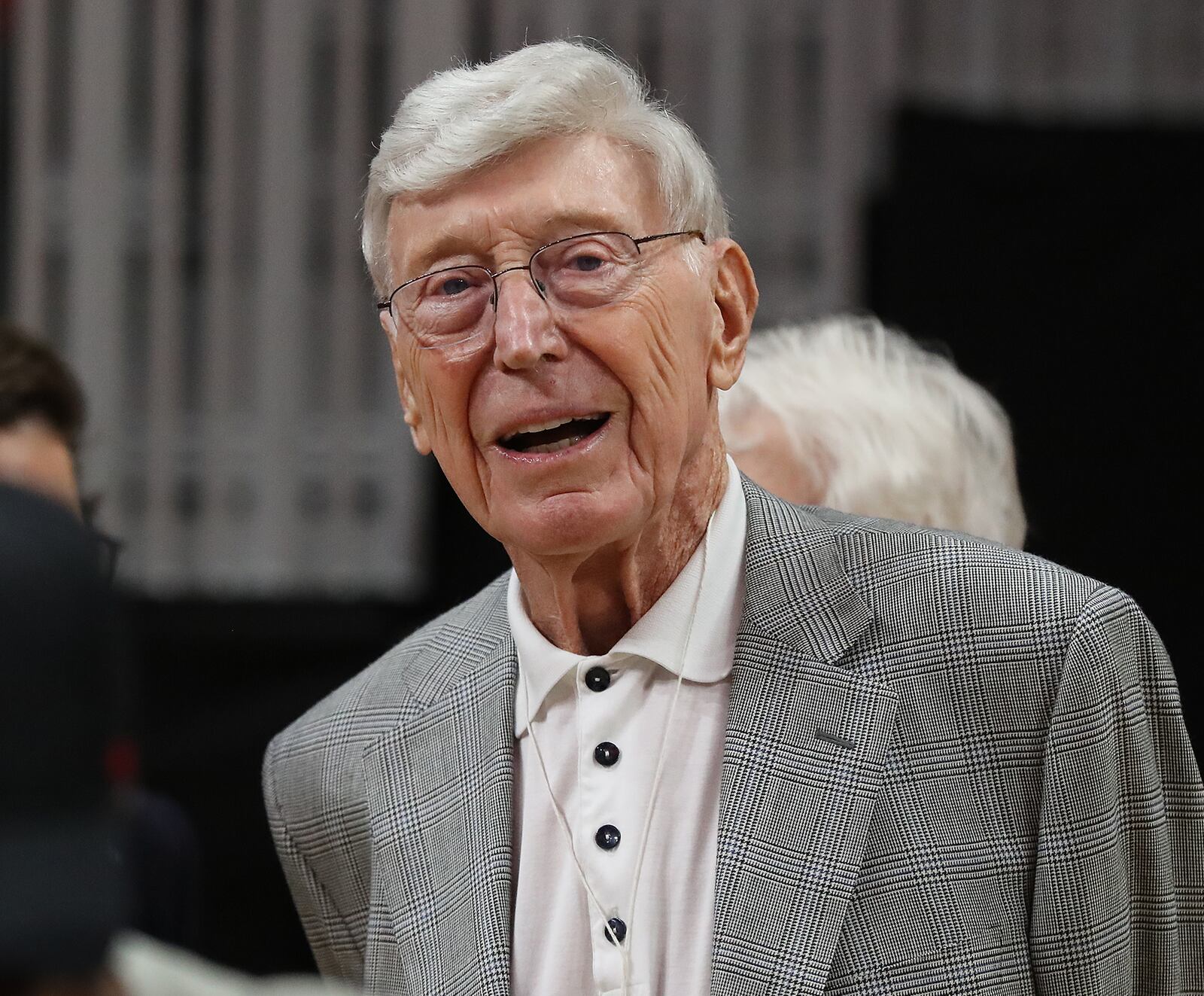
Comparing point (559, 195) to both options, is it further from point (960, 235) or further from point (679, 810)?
point (960, 235)

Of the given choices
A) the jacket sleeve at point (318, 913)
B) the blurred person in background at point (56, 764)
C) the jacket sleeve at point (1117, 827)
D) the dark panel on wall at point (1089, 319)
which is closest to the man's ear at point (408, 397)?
the jacket sleeve at point (318, 913)

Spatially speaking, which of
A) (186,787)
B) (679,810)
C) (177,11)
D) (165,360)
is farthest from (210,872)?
(679,810)

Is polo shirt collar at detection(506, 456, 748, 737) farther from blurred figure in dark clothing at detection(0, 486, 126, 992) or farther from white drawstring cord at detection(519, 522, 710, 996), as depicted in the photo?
blurred figure in dark clothing at detection(0, 486, 126, 992)

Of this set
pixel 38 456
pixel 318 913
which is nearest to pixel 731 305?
pixel 318 913

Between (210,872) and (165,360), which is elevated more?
(165,360)

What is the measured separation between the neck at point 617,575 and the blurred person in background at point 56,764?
1054mm

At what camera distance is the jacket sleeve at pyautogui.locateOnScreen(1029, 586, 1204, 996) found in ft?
5.33

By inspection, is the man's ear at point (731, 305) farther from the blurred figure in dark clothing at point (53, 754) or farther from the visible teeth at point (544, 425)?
the blurred figure in dark clothing at point (53, 754)

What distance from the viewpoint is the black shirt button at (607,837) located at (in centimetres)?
170

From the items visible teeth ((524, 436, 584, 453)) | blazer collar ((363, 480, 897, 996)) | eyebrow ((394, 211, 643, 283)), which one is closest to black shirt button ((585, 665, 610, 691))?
blazer collar ((363, 480, 897, 996))

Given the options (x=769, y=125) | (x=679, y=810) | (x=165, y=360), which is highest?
(x=769, y=125)

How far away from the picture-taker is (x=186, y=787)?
4402mm

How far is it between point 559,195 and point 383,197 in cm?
23

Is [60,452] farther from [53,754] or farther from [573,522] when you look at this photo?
[53,754]
